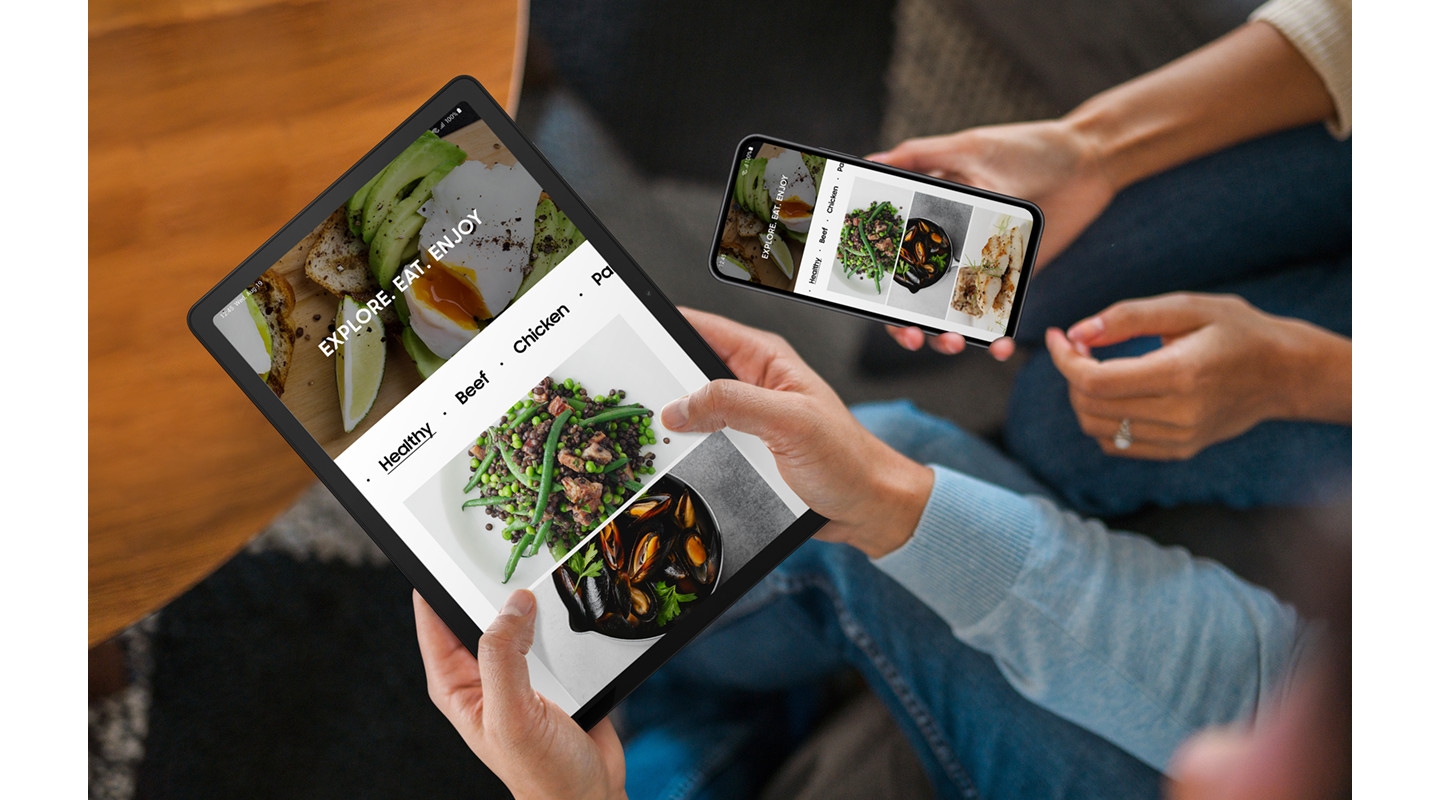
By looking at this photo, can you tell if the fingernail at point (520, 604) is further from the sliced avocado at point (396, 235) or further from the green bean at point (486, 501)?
the sliced avocado at point (396, 235)

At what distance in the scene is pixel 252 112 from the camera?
0.66m

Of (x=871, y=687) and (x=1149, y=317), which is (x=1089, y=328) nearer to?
(x=1149, y=317)

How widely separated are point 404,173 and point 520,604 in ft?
1.17

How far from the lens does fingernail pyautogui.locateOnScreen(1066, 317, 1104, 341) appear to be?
755 mm

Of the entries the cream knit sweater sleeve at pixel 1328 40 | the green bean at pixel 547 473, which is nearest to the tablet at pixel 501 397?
the green bean at pixel 547 473

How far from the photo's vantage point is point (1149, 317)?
0.76 metres

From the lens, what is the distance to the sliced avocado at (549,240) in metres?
0.61

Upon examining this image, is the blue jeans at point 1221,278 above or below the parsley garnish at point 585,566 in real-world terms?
below

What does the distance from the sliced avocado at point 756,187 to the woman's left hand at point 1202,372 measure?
0.34 m

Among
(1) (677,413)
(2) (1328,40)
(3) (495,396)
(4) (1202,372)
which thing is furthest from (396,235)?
(2) (1328,40)

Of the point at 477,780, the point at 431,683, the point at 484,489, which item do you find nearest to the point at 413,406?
the point at 484,489

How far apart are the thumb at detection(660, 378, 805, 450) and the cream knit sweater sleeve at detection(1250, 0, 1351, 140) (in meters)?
0.66

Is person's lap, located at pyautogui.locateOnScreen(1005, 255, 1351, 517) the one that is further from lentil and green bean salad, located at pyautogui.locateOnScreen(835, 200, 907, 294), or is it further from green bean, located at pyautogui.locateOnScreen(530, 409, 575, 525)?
green bean, located at pyautogui.locateOnScreen(530, 409, 575, 525)
